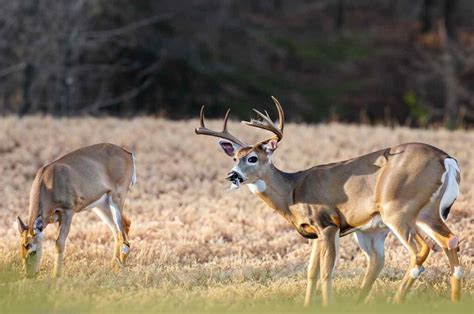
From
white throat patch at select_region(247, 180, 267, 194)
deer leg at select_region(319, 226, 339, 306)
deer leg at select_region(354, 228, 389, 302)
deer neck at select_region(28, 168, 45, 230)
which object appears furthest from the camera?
deer neck at select_region(28, 168, 45, 230)

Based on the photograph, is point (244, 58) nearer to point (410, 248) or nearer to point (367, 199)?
point (367, 199)

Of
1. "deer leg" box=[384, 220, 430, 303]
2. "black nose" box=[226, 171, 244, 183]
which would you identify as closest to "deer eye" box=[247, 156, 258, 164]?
"black nose" box=[226, 171, 244, 183]

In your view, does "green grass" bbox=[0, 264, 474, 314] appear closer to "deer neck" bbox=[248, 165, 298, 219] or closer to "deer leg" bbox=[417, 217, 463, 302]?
"deer leg" bbox=[417, 217, 463, 302]

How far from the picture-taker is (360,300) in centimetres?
1019

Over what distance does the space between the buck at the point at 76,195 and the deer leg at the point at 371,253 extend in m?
2.76

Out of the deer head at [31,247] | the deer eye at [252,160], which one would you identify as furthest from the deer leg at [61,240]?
the deer eye at [252,160]

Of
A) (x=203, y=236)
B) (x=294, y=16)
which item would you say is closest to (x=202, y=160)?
(x=203, y=236)

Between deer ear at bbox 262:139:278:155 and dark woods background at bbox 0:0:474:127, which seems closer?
deer ear at bbox 262:139:278:155

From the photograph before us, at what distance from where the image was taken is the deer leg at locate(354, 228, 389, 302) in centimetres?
1049

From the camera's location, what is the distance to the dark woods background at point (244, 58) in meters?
31.1

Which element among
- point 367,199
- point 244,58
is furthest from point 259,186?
point 244,58

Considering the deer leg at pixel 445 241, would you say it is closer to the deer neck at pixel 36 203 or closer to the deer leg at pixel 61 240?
the deer leg at pixel 61 240

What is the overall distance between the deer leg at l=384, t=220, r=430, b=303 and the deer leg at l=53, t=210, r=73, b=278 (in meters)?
3.46

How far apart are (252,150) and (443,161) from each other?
183cm
